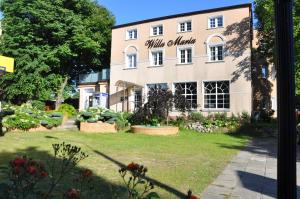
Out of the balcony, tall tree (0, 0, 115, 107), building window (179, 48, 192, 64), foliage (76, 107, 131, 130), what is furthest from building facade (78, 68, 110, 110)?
foliage (76, 107, 131, 130)

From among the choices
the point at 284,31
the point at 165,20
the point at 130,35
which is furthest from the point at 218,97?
the point at 284,31

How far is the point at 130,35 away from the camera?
29531mm

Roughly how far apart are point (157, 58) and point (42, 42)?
11.8m

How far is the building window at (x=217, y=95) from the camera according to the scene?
2458 cm

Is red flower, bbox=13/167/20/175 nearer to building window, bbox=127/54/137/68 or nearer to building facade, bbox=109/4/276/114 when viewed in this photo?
building facade, bbox=109/4/276/114

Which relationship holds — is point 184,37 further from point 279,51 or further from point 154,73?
point 279,51

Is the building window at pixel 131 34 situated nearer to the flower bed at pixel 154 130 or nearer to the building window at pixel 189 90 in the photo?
the building window at pixel 189 90

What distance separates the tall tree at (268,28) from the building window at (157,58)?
25.9 ft

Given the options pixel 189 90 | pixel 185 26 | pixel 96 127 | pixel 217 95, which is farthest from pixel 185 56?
pixel 96 127

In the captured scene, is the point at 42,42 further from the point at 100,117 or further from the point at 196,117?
the point at 196,117

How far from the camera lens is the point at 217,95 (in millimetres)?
24859

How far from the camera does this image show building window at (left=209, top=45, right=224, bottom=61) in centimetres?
2494

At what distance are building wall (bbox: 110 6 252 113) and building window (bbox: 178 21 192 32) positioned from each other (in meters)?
0.29

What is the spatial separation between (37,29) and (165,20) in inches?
491
